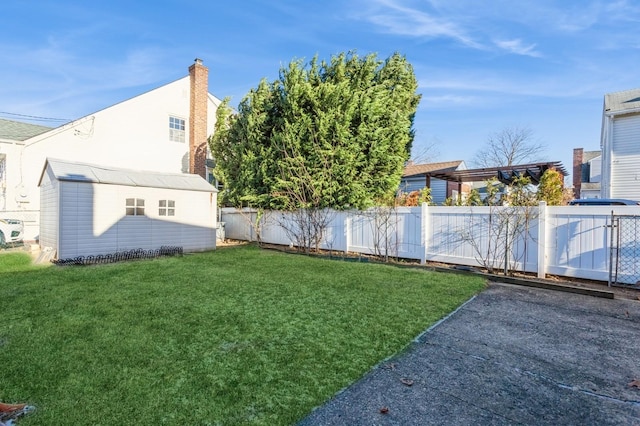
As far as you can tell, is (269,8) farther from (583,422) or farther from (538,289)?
(583,422)

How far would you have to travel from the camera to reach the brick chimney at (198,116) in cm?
1569

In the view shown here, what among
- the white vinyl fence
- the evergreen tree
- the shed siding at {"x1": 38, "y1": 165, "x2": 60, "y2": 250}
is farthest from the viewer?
the evergreen tree

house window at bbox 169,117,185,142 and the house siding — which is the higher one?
house window at bbox 169,117,185,142

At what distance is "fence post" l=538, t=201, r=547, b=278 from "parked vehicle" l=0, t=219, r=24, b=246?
15.9m

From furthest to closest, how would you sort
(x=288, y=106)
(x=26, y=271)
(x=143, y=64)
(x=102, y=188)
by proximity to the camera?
(x=143, y=64) < (x=288, y=106) < (x=102, y=188) < (x=26, y=271)

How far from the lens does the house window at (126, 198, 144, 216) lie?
9637mm

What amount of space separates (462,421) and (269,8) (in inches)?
425

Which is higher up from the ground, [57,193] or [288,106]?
[288,106]

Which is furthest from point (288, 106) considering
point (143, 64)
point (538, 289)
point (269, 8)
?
point (538, 289)

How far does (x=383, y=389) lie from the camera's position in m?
2.66

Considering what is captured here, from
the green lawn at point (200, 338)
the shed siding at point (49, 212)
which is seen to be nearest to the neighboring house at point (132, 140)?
the shed siding at point (49, 212)

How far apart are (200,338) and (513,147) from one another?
34051 mm

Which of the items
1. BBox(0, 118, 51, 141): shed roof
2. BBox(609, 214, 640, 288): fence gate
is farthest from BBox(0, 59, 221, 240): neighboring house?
BBox(609, 214, 640, 288): fence gate

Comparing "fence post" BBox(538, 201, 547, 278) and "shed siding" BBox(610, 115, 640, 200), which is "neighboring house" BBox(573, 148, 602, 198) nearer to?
"shed siding" BBox(610, 115, 640, 200)
